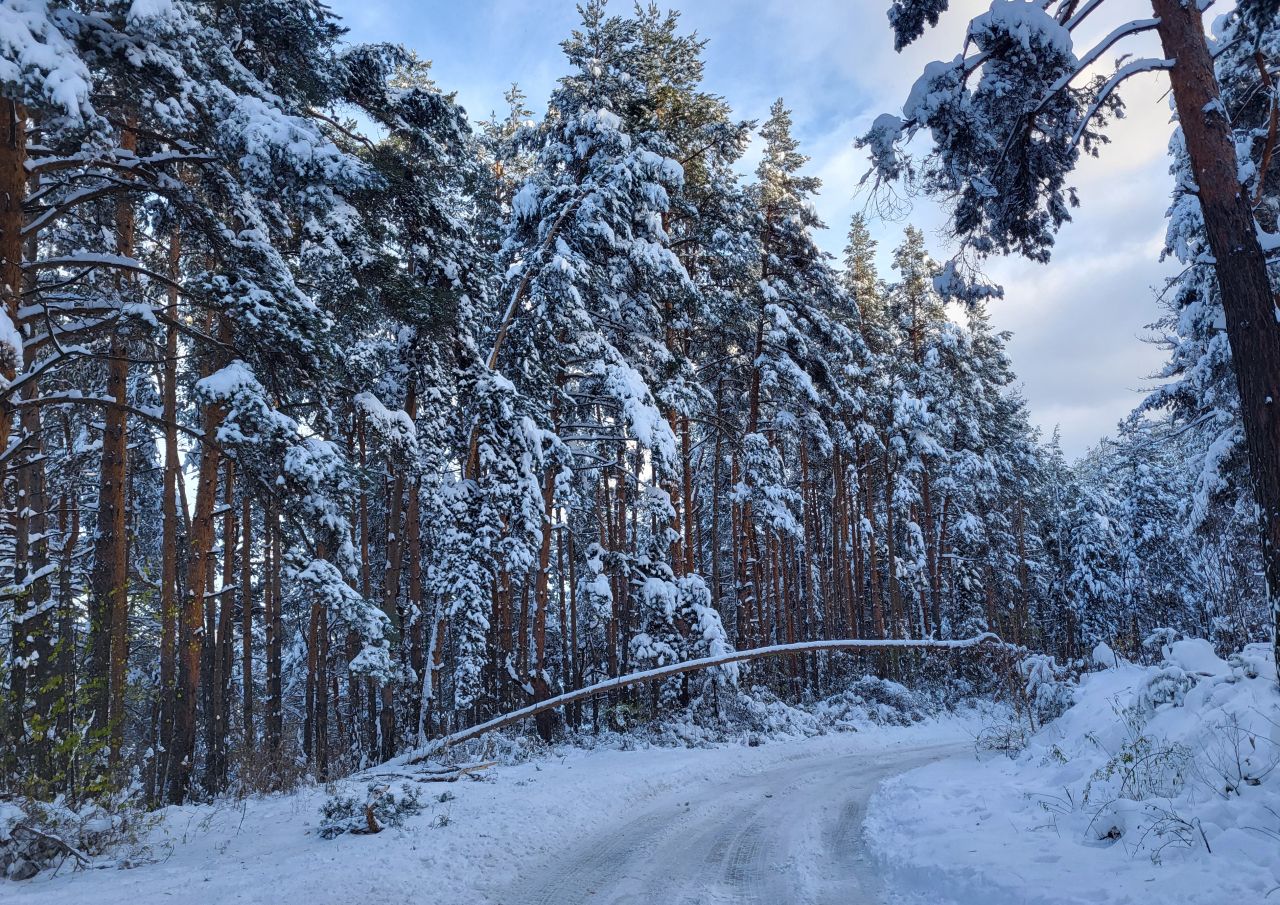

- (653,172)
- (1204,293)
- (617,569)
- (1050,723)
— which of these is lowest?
(1050,723)

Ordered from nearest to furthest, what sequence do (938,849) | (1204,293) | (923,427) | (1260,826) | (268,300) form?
1. (1260,826)
2. (938,849)
3. (268,300)
4. (1204,293)
5. (923,427)

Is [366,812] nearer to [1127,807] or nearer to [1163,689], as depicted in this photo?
[1127,807]

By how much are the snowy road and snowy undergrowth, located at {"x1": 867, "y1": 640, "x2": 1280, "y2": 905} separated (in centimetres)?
44

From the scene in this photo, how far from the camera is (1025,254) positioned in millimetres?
9305

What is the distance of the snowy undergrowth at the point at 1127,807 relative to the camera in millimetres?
4227

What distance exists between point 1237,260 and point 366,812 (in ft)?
32.2

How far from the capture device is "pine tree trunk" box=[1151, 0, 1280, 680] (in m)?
5.90

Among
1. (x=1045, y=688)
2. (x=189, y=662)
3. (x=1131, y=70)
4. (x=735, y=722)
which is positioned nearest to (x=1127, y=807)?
(x=1045, y=688)

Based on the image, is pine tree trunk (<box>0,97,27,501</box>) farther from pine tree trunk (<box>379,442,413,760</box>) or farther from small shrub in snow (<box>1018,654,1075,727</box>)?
small shrub in snow (<box>1018,654,1075,727</box>)

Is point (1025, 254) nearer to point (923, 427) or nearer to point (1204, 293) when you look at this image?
point (1204, 293)

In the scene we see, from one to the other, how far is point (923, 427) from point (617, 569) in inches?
622

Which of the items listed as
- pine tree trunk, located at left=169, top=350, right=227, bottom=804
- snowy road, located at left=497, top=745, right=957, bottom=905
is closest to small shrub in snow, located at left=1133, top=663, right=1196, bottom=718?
snowy road, located at left=497, top=745, right=957, bottom=905

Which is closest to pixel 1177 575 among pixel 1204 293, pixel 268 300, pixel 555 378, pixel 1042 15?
pixel 1204 293

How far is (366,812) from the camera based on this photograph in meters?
6.68
